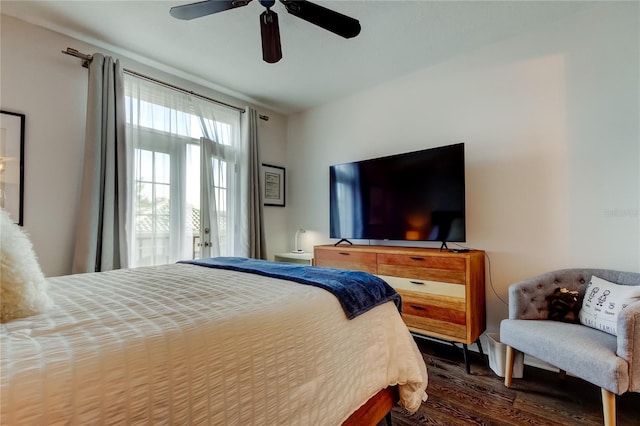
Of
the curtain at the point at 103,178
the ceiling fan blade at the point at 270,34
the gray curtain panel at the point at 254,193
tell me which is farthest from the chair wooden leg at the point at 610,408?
the curtain at the point at 103,178

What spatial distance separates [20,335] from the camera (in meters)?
0.71

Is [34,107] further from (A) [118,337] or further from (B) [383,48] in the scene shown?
(B) [383,48]

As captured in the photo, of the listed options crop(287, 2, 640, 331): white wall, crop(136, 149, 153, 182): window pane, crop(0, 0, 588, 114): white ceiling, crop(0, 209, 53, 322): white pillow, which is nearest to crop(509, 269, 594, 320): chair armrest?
crop(287, 2, 640, 331): white wall

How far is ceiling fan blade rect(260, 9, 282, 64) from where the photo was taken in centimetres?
175

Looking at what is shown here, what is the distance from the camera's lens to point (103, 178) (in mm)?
2396

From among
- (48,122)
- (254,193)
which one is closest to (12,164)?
(48,122)

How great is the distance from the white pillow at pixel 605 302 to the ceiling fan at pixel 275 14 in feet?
7.25

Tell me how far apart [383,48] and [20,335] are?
286 cm

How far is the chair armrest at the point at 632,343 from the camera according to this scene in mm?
1381

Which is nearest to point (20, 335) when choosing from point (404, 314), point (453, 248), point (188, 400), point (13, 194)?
point (188, 400)

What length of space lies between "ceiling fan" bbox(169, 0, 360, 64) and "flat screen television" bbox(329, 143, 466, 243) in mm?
1268

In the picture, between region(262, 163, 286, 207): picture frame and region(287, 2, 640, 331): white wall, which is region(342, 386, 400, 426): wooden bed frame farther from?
region(262, 163, 286, 207): picture frame

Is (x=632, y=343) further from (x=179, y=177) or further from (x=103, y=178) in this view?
(x=103, y=178)

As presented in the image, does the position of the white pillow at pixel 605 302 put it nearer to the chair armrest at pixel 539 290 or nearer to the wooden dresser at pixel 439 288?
the chair armrest at pixel 539 290
